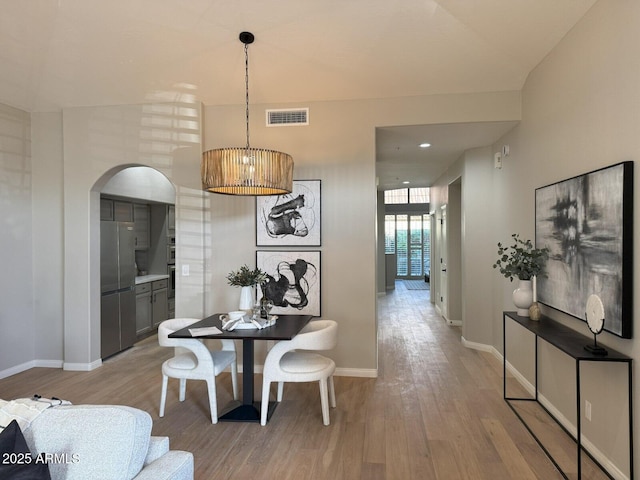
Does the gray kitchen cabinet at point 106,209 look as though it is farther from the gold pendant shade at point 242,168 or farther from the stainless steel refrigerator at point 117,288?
the gold pendant shade at point 242,168

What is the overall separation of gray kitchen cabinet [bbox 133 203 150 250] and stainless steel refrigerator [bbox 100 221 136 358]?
2.67ft

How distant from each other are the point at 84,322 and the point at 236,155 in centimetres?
309

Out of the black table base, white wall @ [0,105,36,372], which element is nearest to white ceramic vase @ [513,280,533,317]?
the black table base

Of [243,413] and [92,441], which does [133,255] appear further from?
[92,441]

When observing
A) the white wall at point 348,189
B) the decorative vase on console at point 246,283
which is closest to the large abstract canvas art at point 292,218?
the white wall at point 348,189

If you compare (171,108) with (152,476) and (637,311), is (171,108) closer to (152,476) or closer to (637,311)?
(152,476)

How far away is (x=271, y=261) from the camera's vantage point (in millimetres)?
4367

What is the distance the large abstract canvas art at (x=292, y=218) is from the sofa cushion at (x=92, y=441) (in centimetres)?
302

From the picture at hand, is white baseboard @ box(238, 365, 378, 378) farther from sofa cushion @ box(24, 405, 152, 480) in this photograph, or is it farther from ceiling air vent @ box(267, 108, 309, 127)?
sofa cushion @ box(24, 405, 152, 480)

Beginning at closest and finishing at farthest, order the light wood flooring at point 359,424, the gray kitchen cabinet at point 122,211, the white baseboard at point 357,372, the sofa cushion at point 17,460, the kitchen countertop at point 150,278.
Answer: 1. the sofa cushion at point 17,460
2. the light wood flooring at point 359,424
3. the white baseboard at point 357,372
4. the gray kitchen cabinet at point 122,211
5. the kitchen countertop at point 150,278

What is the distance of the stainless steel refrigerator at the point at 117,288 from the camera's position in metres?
4.84

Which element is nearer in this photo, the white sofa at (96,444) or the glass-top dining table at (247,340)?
the white sofa at (96,444)

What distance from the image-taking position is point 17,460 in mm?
1225

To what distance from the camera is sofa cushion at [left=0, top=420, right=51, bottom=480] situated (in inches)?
46.2
